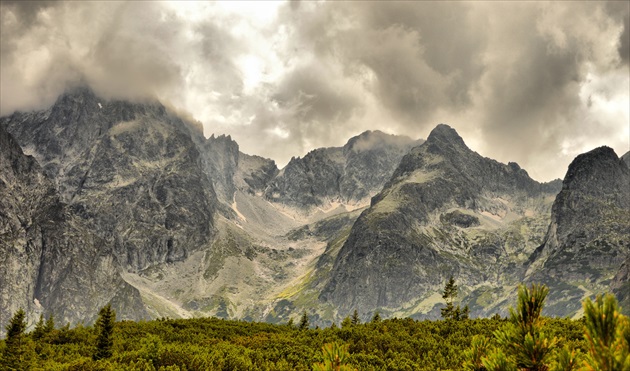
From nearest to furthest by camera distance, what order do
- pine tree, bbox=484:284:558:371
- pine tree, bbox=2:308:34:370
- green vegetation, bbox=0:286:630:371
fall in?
green vegetation, bbox=0:286:630:371 → pine tree, bbox=484:284:558:371 → pine tree, bbox=2:308:34:370

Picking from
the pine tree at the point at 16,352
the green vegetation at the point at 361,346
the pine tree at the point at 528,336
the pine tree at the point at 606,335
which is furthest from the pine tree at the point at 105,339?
the pine tree at the point at 606,335

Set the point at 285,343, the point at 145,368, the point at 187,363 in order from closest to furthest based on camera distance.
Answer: the point at 145,368 → the point at 187,363 → the point at 285,343

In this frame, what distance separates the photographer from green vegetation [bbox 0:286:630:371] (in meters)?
7.68

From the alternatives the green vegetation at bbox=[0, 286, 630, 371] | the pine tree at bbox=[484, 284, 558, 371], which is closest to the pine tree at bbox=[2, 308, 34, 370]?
the green vegetation at bbox=[0, 286, 630, 371]

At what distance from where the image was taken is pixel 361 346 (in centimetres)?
4250

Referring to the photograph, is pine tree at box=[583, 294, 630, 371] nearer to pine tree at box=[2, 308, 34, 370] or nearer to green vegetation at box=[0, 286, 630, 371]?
green vegetation at box=[0, 286, 630, 371]

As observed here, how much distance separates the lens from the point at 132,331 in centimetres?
5519

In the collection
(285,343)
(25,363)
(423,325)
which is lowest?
(25,363)

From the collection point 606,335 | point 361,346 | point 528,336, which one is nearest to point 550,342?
point 528,336

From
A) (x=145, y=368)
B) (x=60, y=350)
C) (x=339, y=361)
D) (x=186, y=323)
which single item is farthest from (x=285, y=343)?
(x=339, y=361)

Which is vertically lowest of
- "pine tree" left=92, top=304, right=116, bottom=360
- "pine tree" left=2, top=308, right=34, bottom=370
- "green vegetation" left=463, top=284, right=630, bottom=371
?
"pine tree" left=2, top=308, right=34, bottom=370

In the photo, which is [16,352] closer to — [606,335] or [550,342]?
[550,342]

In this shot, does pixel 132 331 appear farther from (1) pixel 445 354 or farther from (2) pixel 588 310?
(2) pixel 588 310

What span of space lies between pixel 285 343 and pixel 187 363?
15.1 m
